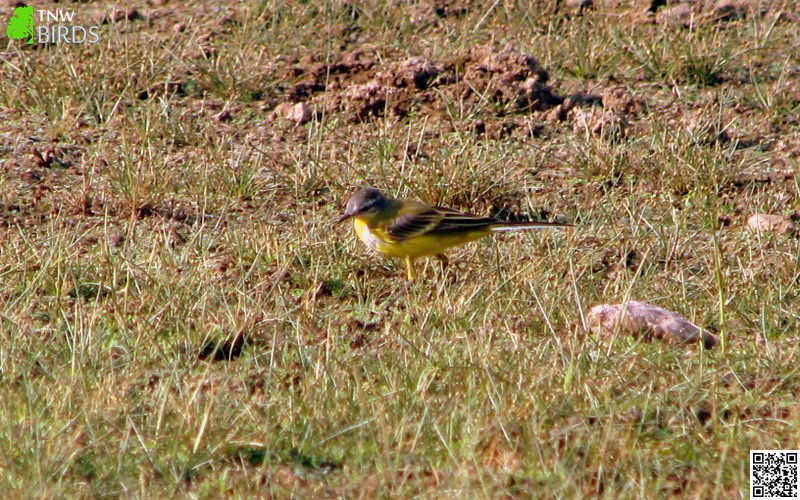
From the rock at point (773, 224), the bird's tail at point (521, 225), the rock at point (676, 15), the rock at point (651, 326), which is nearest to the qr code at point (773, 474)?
the rock at point (651, 326)

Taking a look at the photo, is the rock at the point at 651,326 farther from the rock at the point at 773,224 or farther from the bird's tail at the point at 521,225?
the rock at the point at 773,224

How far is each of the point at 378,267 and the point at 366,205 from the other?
1.21 feet

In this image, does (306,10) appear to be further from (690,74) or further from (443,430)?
(443,430)

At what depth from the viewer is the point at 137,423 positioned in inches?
183

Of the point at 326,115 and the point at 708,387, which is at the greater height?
the point at 326,115

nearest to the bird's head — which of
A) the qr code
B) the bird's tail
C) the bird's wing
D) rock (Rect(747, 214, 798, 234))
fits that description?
the bird's wing

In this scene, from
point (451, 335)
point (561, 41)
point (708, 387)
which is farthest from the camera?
point (561, 41)

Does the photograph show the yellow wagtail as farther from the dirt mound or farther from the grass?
the dirt mound

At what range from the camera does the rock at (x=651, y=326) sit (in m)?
5.64

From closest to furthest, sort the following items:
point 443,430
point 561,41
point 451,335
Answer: point 443,430
point 451,335
point 561,41

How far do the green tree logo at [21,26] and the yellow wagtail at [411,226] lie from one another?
3.73 m

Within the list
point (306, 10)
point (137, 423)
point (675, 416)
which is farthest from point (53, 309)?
point (306, 10)

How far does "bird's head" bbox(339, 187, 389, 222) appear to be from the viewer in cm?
660

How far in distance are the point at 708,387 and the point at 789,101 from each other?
13.4 feet
